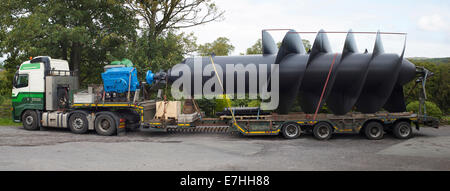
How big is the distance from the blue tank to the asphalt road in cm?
215

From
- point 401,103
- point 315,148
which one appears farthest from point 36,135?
point 401,103

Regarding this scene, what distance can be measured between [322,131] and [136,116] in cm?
856

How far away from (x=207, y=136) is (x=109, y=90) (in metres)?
4.82

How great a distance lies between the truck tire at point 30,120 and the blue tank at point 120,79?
14.4 ft

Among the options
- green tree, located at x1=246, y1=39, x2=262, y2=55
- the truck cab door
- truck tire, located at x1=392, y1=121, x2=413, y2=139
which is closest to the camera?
truck tire, located at x1=392, y1=121, x2=413, y2=139

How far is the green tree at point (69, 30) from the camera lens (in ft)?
58.7

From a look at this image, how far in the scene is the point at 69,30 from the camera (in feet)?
58.6

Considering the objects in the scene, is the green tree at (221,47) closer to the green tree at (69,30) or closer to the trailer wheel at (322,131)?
the green tree at (69,30)

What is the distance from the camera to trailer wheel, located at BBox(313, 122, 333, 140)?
39.1 ft

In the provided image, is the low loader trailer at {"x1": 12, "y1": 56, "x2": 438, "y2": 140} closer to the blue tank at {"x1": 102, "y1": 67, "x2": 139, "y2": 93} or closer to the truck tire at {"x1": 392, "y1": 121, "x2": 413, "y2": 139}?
the truck tire at {"x1": 392, "y1": 121, "x2": 413, "y2": 139}

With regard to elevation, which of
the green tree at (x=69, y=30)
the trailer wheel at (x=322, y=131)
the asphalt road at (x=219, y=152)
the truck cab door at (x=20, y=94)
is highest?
the green tree at (x=69, y=30)

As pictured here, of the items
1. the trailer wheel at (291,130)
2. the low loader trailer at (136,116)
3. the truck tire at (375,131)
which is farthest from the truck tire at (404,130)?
the trailer wheel at (291,130)

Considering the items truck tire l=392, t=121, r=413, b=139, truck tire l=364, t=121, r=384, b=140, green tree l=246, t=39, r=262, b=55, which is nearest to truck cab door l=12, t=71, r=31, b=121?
truck tire l=364, t=121, r=384, b=140

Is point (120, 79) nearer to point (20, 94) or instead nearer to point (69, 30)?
point (20, 94)
